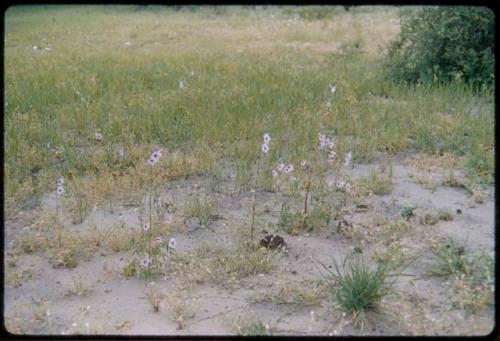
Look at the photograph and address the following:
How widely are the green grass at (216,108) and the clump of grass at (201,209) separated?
526 millimetres

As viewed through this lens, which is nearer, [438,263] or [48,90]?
[438,263]

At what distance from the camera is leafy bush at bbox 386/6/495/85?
7.70 meters

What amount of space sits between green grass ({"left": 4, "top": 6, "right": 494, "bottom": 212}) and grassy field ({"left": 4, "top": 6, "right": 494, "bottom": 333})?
16mm

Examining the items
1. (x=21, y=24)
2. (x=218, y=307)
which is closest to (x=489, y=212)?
(x=218, y=307)

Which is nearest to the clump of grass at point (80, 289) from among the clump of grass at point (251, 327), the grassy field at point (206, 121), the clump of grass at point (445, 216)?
the grassy field at point (206, 121)

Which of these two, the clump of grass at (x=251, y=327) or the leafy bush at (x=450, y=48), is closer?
the clump of grass at (x=251, y=327)

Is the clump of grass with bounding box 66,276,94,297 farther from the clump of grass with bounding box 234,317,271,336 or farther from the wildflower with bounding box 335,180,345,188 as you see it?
the wildflower with bounding box 335,180,345,188

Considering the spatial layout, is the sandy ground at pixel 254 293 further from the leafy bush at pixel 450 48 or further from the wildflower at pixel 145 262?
the leafy bush at pixel 450 48

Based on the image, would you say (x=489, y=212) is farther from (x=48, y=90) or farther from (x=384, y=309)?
(x=48, y=90)

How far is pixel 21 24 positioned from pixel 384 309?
44.3 feet

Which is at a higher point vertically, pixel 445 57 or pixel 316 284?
pixel 445 57

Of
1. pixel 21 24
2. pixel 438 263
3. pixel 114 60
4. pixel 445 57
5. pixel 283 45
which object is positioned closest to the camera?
pixel 438 263

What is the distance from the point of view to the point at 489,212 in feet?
15.1

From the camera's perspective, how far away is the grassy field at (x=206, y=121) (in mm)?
5094
